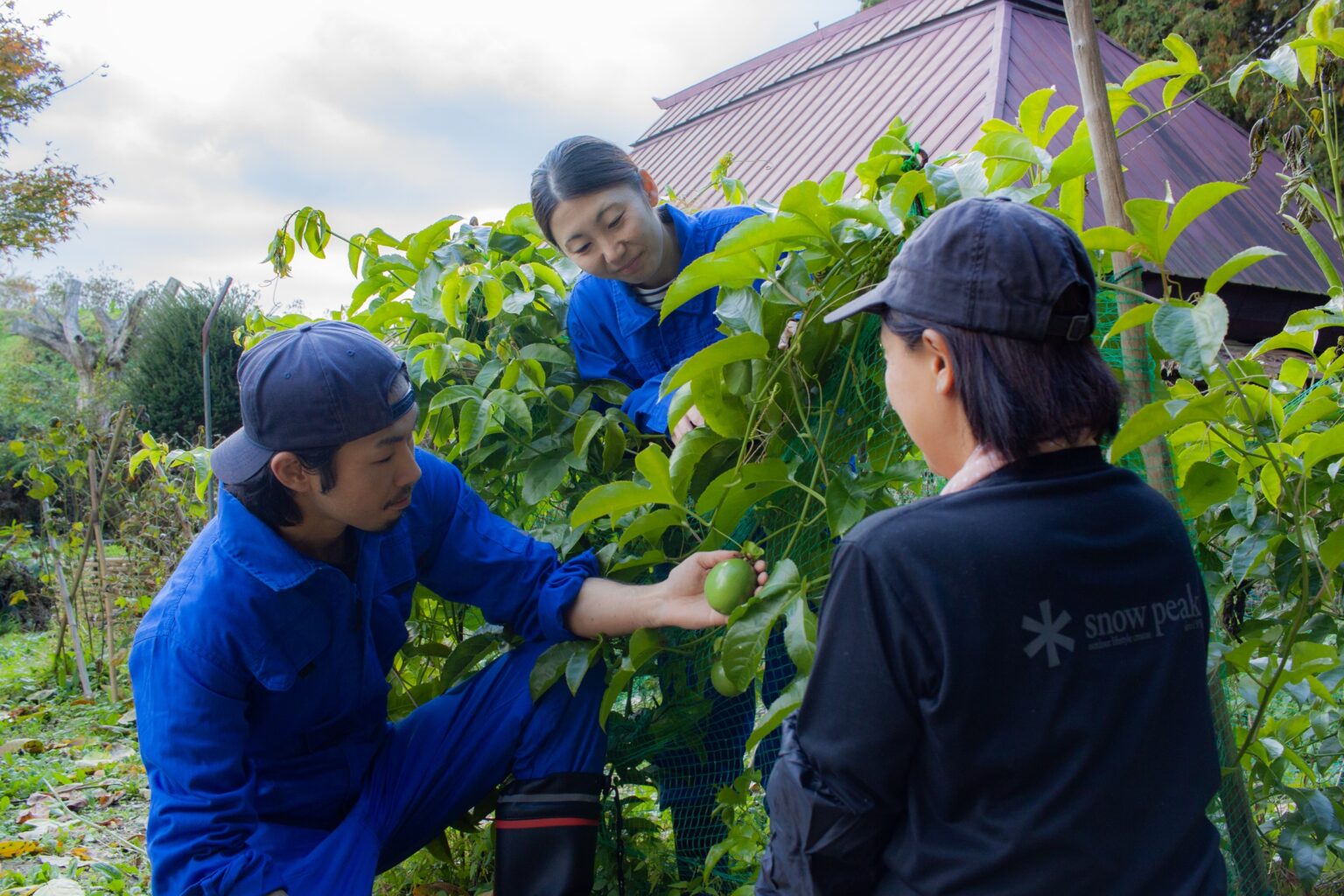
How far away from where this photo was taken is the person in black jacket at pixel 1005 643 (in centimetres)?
91

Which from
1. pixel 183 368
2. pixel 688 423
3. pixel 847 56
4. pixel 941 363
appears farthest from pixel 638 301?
pixel 183 368

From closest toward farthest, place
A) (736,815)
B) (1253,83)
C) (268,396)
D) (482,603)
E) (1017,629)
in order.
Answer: (1017,629)
(268,396)
(736,815)
(482,603)
(1253,83)

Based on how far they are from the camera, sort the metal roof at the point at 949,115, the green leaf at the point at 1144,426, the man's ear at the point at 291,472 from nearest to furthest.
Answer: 1. the green leaf at the point at 1144,426
2. the man's ear at the point at 291,472
3. the metal roof at the point at 949,115

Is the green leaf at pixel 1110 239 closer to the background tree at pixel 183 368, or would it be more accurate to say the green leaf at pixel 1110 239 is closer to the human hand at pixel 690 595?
the human hand at pixel 690 595

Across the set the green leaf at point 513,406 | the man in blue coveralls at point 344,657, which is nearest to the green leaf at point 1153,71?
the man in blue coveralls at point 344,657

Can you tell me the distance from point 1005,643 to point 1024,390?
0.74 feet

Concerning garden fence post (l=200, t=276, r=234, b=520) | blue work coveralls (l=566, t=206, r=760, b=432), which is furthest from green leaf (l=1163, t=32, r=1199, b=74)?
garden fence post (l=200, t=276, r=234, b=520)

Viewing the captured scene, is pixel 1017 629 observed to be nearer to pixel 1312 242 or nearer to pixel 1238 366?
pixel 1238 366

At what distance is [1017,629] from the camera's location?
91cm

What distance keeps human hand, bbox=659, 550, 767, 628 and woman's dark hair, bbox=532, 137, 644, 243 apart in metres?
0.77

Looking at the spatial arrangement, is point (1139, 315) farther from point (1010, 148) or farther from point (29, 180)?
point (29, 180)

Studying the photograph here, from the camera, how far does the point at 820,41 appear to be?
1203cm

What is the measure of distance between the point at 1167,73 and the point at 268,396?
1.36 metres

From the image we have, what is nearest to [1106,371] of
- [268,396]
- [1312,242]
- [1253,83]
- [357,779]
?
[1312,242]
